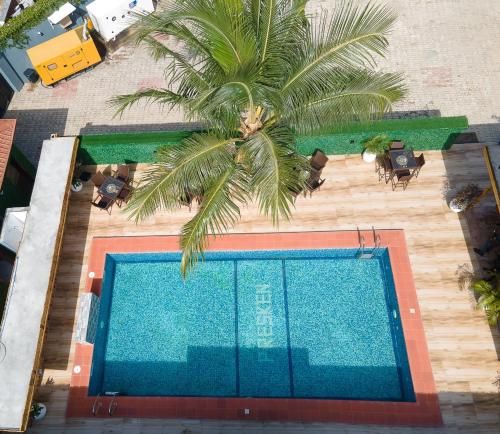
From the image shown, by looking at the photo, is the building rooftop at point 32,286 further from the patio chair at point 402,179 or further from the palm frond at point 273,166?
the patio chair at point 402,179

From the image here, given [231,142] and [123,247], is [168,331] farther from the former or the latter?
[231,142]

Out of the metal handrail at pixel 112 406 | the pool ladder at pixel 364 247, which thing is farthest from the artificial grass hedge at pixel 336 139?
the metal handrail at pixel 112 406

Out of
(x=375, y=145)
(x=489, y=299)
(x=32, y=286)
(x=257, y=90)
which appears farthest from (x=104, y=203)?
(x=489, y=299)

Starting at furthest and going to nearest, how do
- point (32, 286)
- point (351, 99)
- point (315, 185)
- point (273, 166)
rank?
1. point (315, 185)
2. point (32, 286)
3. point (351, 99)
4. point (273, 166)

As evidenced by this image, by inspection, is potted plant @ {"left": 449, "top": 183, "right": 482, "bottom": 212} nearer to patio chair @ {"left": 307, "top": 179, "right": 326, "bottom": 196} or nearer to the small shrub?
the small shrub

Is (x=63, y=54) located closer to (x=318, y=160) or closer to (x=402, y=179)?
(x=318, y=160)

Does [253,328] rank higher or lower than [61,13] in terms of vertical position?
lower

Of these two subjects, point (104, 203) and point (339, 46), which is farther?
point (104, 203)
